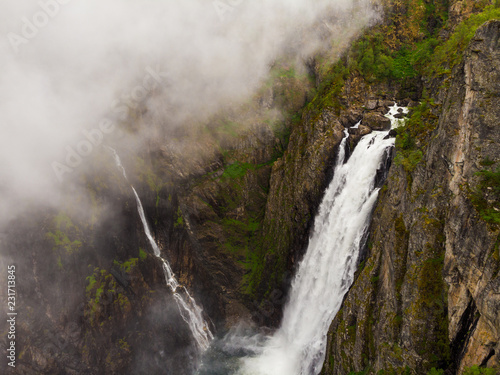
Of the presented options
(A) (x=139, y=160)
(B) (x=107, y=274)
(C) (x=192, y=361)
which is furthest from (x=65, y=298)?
(A) (x=139, y=160)

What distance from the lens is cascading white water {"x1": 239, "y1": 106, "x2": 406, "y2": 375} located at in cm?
3206

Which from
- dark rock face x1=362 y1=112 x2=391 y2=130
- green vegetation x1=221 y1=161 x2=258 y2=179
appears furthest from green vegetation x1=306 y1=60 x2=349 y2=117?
green vegetation x1=221 y1=161 x2=258 y2=179

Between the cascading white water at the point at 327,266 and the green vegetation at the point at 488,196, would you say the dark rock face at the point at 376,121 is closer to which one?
the cascading white water at the point at 327,266

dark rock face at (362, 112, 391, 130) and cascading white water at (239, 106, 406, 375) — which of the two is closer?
cascading white water at (239, 106, 406, 375)

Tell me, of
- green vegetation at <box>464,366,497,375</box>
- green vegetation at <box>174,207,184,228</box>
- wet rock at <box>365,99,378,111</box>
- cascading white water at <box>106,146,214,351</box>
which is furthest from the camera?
green vegetation at <box>174,207,184,228</box>

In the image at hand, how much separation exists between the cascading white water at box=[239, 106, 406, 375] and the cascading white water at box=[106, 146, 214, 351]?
735 centimetres

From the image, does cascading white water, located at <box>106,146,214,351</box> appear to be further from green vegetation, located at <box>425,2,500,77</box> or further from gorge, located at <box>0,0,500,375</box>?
green vegetation, located at <box>425,2,500,77</box>

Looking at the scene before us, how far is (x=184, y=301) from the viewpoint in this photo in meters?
45.4

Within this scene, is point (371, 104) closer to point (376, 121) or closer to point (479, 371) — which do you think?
point (376, 121)

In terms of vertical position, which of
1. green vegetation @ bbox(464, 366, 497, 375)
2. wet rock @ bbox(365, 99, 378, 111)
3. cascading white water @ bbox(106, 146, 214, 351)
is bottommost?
cascading white water @ bbox(106, 146, 214, 351)

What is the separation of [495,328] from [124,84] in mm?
53082

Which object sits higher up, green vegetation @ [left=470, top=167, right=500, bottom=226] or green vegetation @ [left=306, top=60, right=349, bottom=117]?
green vegetation @ [left=306, top=60, right=349, bottom=117]

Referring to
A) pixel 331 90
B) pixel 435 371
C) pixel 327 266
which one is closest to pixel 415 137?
pixel 327 266

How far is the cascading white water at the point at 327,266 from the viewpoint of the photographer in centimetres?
3206
